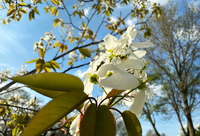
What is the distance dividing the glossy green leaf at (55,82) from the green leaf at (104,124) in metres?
0.06

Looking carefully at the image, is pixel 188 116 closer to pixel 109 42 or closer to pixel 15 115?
pixel 15 115

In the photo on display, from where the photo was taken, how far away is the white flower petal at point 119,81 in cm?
25

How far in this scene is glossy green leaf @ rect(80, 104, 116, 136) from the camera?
0.75ft

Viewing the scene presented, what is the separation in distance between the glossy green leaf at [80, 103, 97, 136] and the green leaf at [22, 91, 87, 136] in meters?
0.03

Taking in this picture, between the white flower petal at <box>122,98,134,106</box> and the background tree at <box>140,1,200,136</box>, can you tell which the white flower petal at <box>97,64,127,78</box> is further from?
the background tree at <box>140,1,200,136</box>

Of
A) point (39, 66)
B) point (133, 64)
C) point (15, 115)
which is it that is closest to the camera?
point (133, 64)

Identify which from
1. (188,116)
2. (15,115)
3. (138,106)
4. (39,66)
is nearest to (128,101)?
(138,106)

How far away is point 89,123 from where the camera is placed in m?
0.23

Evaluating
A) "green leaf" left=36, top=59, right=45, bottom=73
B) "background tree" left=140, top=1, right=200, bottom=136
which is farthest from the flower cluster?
"background tree" left=140, top=1, right=200, bottom=136

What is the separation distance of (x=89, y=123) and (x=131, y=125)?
0.31 feet

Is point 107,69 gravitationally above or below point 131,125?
above

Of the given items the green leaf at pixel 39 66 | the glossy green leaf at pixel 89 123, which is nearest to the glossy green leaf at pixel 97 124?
the glossy green leaf at pixel 89 123

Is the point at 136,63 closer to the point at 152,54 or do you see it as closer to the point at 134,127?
the point at 134,127

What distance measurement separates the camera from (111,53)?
0.39 meters
